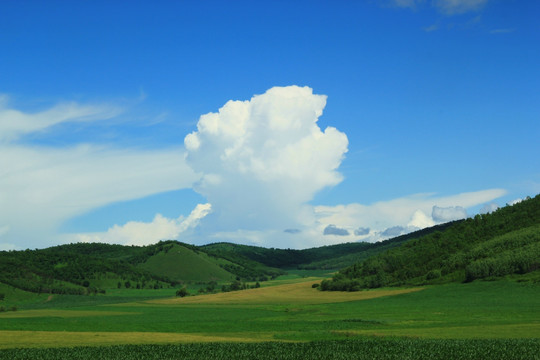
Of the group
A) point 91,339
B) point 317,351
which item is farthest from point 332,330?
point 91,339

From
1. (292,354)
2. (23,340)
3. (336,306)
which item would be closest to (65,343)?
(23,340)

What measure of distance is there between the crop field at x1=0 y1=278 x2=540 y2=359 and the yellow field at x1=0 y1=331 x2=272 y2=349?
0.50 ft

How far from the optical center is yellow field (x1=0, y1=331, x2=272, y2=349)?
79.7 m

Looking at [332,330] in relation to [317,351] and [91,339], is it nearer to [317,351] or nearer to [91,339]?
[317,351]

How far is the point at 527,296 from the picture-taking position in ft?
473

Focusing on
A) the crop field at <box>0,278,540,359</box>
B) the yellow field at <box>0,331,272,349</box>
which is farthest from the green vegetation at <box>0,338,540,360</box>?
the yellow field at <box>0,331,272,349</box>

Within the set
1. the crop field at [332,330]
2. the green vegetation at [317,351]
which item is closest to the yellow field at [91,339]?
the crop field at [332,330]

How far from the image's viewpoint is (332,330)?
9562 cm

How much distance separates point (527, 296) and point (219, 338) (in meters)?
98.9

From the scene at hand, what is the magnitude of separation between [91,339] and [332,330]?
4221cm

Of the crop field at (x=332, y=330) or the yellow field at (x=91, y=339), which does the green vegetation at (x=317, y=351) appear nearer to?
the crop field at (x=332, y=330)

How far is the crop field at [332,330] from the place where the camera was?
2707 inches

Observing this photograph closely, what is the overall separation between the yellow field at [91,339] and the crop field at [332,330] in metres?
0.15

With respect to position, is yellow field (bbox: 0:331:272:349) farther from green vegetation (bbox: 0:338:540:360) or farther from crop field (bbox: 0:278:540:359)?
green vegetation (bbox: 0:338:540:360)
